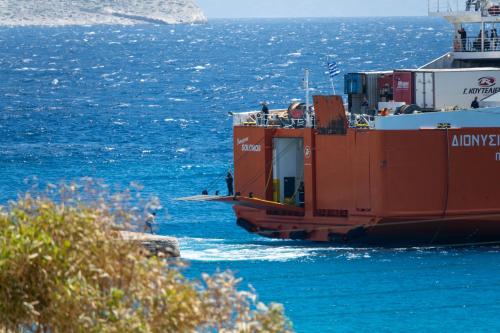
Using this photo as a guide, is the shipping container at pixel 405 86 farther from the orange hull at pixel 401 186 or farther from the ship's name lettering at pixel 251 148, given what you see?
the ship's name lettering at pixel 251 148

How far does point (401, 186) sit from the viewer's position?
30.5m

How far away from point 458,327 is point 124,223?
12440 millimetres

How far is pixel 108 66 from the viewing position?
131 m

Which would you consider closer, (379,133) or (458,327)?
(458,327)

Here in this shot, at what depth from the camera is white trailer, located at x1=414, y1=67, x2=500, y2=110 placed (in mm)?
32688

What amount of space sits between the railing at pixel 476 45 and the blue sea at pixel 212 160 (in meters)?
6.31

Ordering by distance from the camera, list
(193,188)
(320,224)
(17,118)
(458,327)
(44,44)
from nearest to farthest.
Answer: (458,327), (320,224), (193,188), (17,118), (44,44)

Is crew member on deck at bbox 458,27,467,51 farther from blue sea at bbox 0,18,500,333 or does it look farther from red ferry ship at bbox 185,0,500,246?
blue sea at bbox 0,18,500,333

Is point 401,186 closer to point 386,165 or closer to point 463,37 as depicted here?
point 386,165

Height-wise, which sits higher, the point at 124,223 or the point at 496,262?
the point at 124,223

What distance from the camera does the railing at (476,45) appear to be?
3497 centimetres

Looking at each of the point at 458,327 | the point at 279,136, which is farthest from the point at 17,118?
the point at 458,327

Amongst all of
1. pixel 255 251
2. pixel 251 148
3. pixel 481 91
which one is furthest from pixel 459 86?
pixel 255 251

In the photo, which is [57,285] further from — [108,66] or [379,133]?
[108,66]
